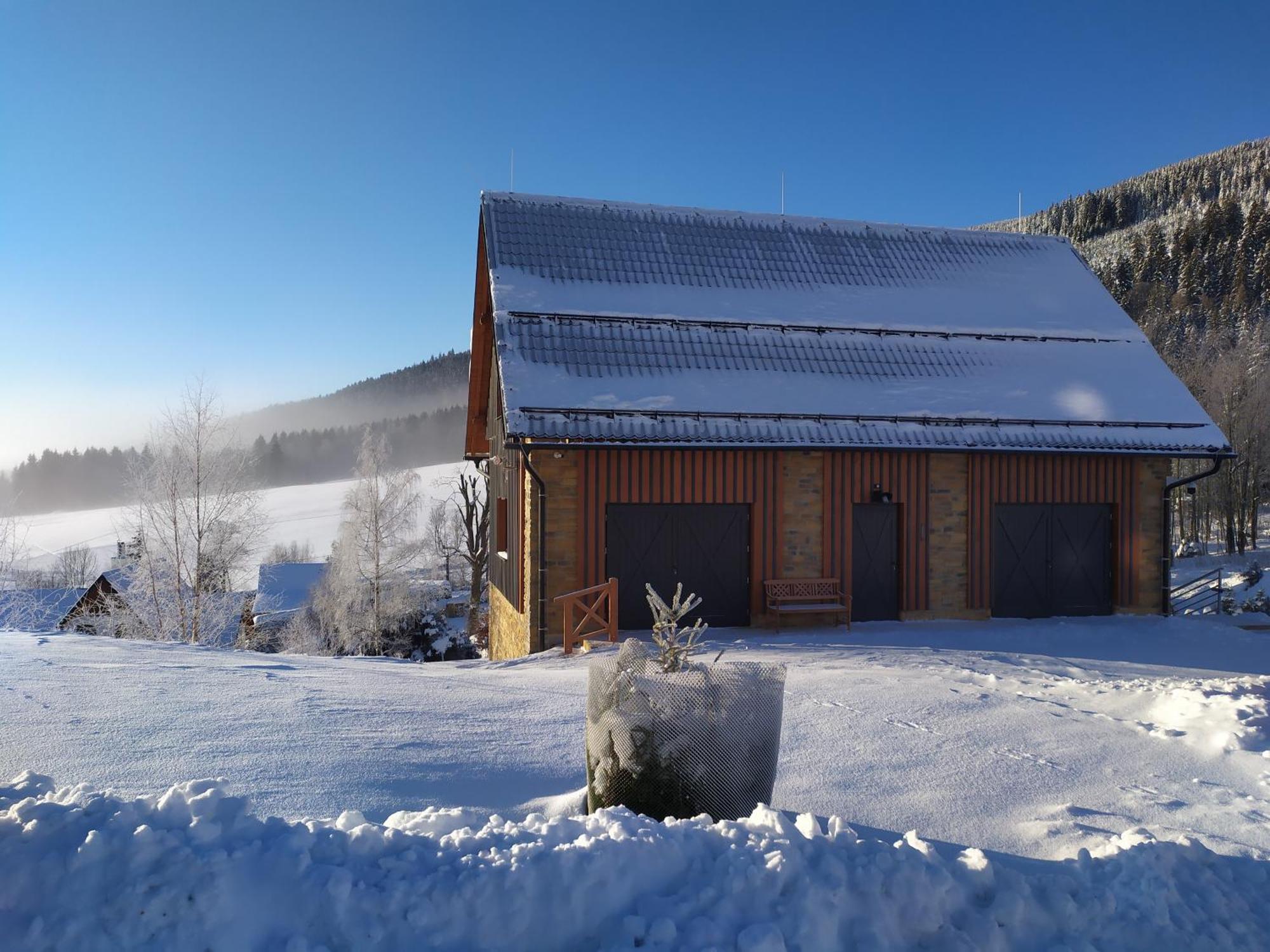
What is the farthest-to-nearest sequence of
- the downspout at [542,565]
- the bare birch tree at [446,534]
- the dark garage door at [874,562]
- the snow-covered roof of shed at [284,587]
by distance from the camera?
1. the bare birch tree at [446,534]
2. the snow-covered roof of shed at [284,587]
3. the dark garage door at [874,562]
4. the downspout at [542,565]

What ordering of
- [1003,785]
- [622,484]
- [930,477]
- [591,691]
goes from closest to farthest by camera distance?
[591,691], [1003,785], [622,484], [930,477]

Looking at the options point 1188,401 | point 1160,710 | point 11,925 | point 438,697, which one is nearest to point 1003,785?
Answer: point 1160,710

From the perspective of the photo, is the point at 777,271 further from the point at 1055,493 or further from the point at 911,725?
the point at 911,725

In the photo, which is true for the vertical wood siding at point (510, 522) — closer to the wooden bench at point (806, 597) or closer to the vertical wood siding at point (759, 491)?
the vertical wood siding at point (759, 491)

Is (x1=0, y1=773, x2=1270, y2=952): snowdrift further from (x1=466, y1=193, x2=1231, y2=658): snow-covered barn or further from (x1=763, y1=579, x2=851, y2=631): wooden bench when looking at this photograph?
(x1=763, y1=579, x2=851, y2=631): wooden bench

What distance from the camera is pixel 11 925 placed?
109 inches

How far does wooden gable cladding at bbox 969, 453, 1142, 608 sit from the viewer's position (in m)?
13.5

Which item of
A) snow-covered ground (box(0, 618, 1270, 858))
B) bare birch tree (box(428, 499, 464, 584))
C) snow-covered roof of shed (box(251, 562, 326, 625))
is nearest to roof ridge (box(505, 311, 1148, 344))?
snow-covered ground (box(0, 618, 1270, 858))

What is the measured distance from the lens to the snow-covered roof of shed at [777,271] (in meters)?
14.0

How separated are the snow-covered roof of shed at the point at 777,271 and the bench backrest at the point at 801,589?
4783 mm

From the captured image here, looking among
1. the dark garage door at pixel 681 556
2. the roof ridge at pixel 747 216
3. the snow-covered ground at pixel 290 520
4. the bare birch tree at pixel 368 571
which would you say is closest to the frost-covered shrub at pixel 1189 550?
the roof ridge at pixel 747 216

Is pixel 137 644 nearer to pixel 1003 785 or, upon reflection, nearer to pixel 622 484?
pixel 622 484

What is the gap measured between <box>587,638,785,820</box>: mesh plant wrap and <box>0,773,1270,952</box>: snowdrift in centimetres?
31

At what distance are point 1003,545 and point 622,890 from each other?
12355 mm
